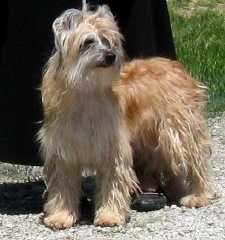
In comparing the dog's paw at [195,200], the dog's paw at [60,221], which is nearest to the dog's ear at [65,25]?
the dog's paw at [60,221]

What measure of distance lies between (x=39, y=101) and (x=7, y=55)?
40 cm

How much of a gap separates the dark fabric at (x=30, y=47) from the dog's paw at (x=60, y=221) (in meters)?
0.70

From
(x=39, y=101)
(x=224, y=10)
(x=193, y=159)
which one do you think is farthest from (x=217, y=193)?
(x=224, y=10)

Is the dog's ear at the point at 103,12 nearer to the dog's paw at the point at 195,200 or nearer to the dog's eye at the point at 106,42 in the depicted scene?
the dog's eye at the point at 106,42

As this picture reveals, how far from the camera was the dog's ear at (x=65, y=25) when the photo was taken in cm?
601

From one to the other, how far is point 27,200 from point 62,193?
0.84 meters

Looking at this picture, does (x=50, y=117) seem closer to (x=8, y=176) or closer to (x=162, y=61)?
(x=162, y=61)

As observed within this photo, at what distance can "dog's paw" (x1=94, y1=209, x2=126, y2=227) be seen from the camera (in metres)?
6.32

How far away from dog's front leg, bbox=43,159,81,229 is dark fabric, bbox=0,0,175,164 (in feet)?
1.95

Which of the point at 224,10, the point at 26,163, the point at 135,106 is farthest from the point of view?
the point at 224,10

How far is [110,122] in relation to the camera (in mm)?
6227

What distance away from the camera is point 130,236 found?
6219mm

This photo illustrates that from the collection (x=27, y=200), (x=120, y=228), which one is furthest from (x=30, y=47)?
(x=120, y=228)

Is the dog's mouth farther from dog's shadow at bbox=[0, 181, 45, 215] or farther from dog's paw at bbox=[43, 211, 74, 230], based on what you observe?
dog's shadow at bbox=[0, 181, 45, 215]
